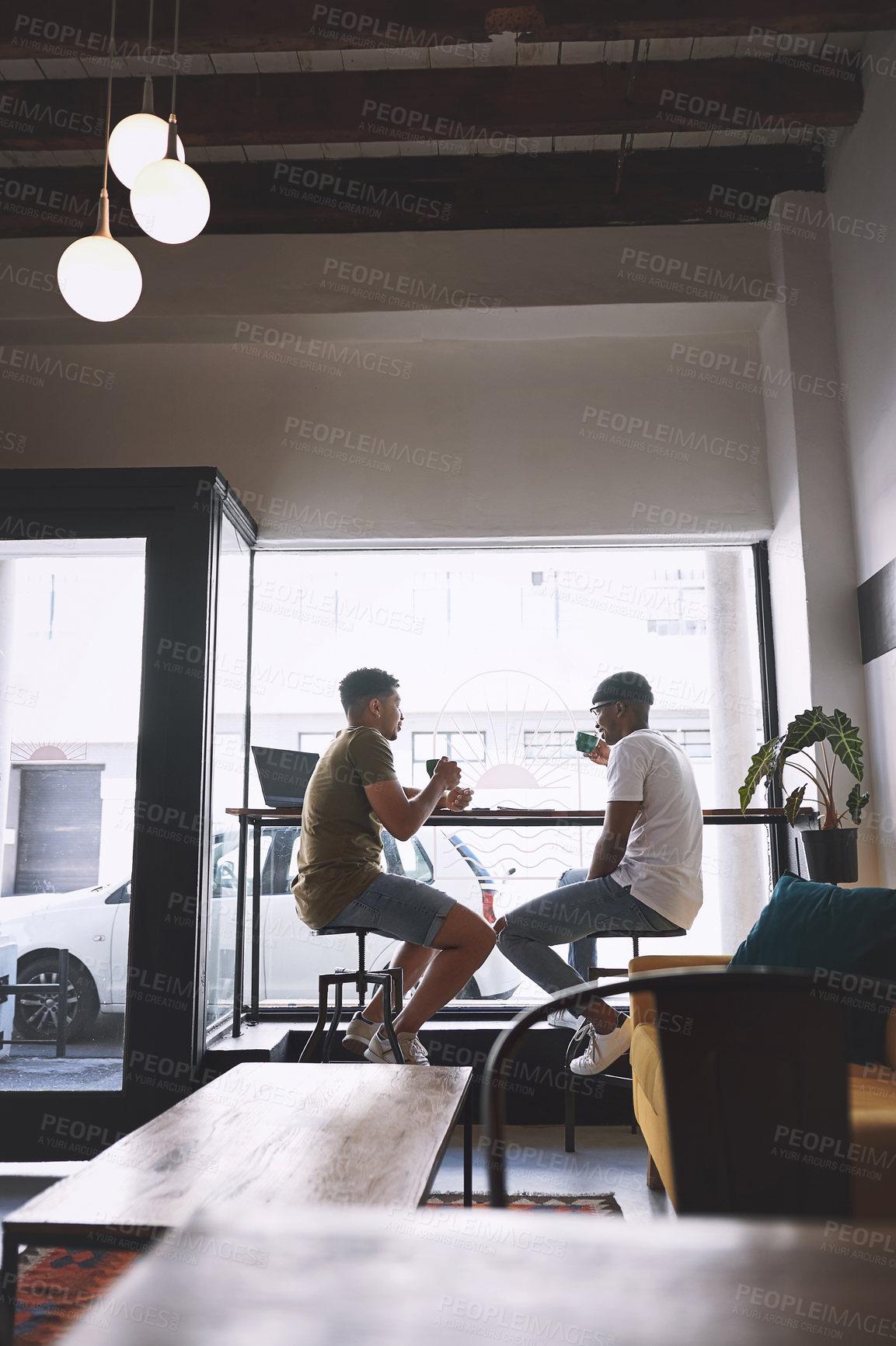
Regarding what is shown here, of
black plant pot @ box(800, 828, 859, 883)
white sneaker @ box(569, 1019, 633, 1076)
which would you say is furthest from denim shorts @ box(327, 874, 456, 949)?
black plant pot @ box(800, 828, 859, 883)

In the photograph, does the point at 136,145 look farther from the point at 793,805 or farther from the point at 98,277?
the point at 793,805

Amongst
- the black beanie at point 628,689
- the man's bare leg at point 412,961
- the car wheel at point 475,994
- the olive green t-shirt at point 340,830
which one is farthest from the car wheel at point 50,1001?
the black beanie at point 628,689

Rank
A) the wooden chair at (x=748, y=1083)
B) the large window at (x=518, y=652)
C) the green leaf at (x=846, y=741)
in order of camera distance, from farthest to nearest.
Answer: the large window at (x=518, y=652) < the green leaf at (x=846, y=741) < the wooden chair at (x=748, y=1083)

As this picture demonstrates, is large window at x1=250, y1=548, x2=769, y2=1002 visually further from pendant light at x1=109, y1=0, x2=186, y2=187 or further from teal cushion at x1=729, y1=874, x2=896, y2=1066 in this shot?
pendant light at x1=109, y1=0, x2=186, y2=187

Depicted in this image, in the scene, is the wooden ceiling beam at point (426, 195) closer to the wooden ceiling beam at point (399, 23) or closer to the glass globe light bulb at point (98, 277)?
the wooden ceiling beam at point (399, 23)

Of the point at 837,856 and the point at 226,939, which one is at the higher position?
the point at 837,856

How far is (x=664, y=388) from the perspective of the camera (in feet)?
14.4

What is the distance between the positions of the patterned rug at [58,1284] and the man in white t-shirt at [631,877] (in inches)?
58.7

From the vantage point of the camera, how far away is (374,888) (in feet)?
10.5

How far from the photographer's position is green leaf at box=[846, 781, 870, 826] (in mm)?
3430

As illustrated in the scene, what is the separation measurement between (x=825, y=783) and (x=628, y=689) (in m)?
0.87

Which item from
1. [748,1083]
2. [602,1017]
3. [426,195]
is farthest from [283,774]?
[748,1083]

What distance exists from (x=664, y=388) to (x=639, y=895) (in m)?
2.38

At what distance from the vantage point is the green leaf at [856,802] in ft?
11.3
